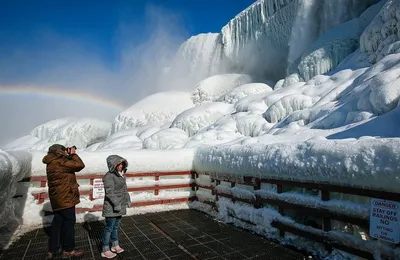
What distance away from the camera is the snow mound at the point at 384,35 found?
741 inches

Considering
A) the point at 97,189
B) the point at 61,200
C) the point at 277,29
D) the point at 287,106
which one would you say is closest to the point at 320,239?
the point at 61,200

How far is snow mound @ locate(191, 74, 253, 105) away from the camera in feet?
136

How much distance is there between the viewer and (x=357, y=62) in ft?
71.4

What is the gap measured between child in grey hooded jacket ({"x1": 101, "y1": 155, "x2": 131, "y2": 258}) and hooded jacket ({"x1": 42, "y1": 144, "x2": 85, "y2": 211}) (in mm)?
573

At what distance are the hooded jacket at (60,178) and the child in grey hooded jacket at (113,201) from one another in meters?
0.57

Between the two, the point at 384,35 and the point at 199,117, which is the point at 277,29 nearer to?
the point at 384,35

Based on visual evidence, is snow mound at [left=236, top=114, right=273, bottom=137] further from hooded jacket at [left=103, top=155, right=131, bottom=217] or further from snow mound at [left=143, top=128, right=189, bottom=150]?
hooded jacket at [left=103, top=155, right=131, bottom=217]

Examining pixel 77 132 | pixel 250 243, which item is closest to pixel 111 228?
pixel 250 243

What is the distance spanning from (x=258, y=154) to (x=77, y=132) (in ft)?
148

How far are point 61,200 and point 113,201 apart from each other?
85cm

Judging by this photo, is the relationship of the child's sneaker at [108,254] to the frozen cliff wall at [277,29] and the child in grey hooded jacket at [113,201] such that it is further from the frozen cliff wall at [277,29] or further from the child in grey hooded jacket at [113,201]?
the frozen cliff wall at [277,29]

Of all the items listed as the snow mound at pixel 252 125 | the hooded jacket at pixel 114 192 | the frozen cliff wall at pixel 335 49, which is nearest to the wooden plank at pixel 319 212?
the hooded jacket at pixel 114 192

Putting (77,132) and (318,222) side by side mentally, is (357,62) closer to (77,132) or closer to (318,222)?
(318,222)

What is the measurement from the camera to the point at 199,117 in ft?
87.9
